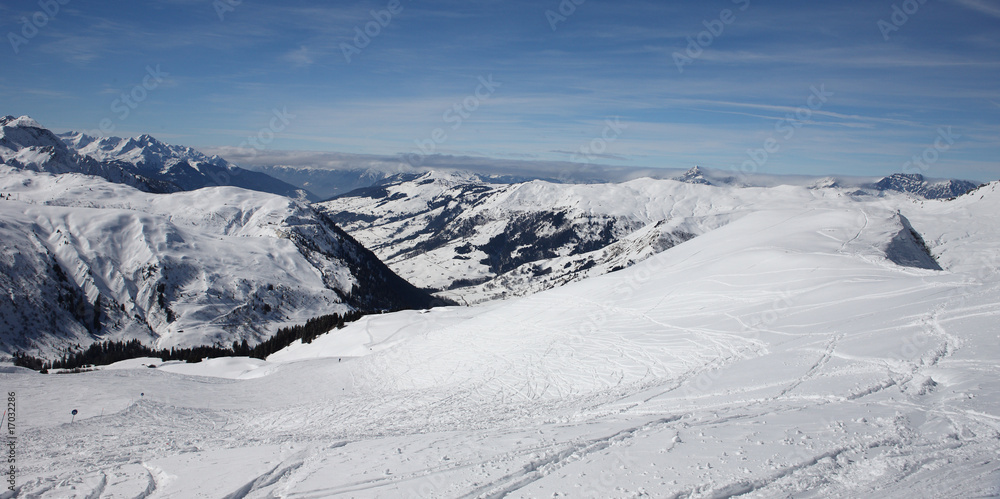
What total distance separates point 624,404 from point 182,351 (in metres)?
109

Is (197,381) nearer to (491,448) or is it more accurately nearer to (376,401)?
(376,401)

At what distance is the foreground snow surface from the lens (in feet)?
44.5

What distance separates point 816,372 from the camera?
72.8 feet

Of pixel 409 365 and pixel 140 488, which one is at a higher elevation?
pixel 140 488

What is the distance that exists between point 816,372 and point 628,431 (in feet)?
36.6

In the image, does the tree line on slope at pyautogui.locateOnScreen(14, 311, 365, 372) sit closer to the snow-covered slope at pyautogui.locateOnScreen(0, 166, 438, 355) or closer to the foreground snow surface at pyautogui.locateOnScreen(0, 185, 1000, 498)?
the snow-covered slope at pyautogui.locateOnScreen(0, 166, 438, 355)

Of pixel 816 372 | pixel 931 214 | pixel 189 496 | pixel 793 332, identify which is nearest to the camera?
pixel 189 496

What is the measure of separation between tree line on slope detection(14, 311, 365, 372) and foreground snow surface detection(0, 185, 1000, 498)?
34153 mm

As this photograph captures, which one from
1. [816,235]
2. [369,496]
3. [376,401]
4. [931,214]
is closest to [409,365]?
[376,401]

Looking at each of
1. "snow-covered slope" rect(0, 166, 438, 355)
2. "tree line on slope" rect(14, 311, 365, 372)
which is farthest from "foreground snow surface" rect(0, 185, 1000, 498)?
"snow-covered slope" rect(0, 166, 438, 355)

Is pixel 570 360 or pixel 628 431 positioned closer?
pixel 628 431

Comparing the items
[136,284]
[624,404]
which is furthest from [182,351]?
Result: [624,404]

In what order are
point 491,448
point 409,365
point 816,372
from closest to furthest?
point 491,448 → point 816,372 → point 409,365

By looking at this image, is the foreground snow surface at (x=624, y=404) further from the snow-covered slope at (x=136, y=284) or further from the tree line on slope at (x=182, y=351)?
the snow-covered slope at (x=136, y=284)
